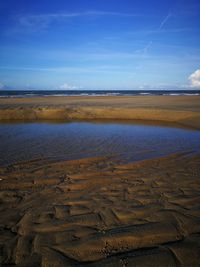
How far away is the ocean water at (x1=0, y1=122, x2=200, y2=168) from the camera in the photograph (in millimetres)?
6945

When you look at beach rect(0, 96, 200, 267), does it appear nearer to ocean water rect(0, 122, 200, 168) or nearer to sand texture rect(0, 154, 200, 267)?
sand texture rect(0, 154, 200, 267)

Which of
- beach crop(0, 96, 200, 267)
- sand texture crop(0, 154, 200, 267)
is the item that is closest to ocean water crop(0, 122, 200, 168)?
beach crop(0, 96, 200, 267)

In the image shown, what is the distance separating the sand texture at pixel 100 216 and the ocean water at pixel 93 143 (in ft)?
4.30

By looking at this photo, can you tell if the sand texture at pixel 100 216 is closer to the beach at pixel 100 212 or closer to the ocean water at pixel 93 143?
the beach at pixel 100 212

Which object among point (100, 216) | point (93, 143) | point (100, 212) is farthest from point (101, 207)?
point (93, 143)

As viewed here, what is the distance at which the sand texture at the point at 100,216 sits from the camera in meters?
→ 2.70

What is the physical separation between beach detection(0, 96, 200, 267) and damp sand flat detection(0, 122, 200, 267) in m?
0.01

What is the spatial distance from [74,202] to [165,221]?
159cm

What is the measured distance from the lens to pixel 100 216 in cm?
349

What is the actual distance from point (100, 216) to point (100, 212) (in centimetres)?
11

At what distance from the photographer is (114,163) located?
614cm

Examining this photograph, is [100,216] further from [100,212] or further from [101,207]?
[101,207]

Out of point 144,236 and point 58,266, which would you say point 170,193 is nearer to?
point 144,236

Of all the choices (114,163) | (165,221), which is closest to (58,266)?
(165,221)
